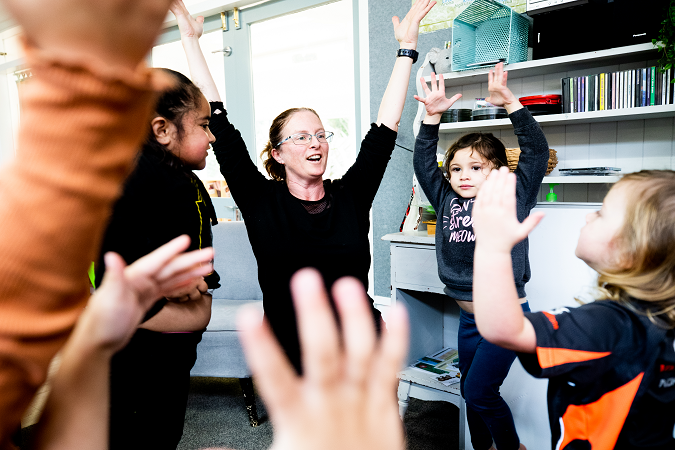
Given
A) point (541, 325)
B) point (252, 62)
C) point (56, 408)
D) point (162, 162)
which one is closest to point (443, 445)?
point (541, 325)

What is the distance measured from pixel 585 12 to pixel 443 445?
82.5 inches

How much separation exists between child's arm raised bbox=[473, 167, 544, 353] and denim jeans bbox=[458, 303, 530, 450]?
2.89 ft

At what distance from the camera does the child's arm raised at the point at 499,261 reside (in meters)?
0.72

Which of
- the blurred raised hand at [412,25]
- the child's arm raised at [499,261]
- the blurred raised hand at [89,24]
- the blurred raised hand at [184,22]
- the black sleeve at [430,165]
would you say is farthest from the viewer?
the black sleeve at [430,165]

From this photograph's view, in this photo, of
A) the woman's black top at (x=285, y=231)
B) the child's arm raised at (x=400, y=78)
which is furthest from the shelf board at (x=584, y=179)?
the woman's black top at (x=285, y=231)

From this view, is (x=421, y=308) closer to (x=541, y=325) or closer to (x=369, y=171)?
(x=369, y=171)

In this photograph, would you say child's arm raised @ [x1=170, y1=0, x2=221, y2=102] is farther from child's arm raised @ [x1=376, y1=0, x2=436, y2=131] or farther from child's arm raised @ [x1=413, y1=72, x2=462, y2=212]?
child's arm raised @ [x1=413, y1=72, x2=462, y2=212]

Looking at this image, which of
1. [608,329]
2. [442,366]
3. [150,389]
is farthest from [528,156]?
[150,389]

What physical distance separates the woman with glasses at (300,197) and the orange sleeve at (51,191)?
1137 millimetres

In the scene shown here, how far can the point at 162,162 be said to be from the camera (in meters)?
0.98

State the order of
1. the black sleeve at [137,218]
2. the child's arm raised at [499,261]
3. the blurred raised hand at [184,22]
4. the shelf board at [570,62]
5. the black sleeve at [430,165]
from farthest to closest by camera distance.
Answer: the shelf board at [570,62] → the black sleeve at [430,165] → the blurred raised hand at [184,22] → the black sleeve at [137,218] → the child's arm raised at [499,261]

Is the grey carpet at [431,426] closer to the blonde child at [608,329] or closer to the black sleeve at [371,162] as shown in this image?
the black sleeve at [371,162]

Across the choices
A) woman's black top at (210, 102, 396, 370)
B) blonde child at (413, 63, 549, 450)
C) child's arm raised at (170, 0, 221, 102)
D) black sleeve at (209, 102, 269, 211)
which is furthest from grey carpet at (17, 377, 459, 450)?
child's arm raised at (170, 0, 221, 102)

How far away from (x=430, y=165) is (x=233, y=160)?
83 centimetres
